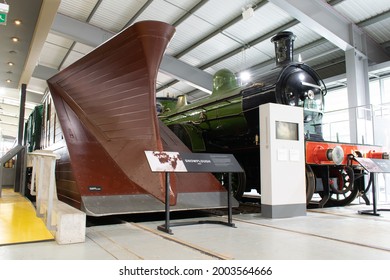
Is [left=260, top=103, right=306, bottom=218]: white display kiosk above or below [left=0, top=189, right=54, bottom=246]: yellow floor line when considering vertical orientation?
above

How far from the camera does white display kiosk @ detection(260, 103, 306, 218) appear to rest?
4121mm

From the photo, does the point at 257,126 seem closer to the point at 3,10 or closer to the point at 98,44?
the point at 3,10

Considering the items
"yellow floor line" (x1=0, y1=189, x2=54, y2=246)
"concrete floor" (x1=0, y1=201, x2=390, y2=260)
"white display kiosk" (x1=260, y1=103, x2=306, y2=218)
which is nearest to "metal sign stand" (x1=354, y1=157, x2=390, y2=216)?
"concrete floor" (x1=0, y1=201, x2=390, y2=260)

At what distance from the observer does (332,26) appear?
8711mm

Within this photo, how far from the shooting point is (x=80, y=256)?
226 cm

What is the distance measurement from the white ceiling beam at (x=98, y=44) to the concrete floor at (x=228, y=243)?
8007mm

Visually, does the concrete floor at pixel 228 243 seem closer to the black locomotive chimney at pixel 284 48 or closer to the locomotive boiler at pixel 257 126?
the locomotive boiler at pixel 257 126

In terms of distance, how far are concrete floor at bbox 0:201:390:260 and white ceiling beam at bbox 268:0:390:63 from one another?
18.7ft

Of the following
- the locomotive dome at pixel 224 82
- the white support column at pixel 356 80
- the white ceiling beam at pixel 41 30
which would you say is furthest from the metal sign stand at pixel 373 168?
the white ceiling beam at pixel 41 30

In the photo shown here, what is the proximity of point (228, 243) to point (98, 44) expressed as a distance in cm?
901

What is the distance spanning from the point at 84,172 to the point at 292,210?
8.77ft

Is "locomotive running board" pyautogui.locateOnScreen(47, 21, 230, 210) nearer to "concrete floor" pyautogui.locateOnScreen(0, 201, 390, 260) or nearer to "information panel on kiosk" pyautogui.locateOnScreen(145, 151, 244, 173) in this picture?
"concrete floor" pyautogui.locateOnScreen(0, 201, 390, 260)

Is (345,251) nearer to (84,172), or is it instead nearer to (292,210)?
(292,210)

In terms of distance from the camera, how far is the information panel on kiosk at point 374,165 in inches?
177
